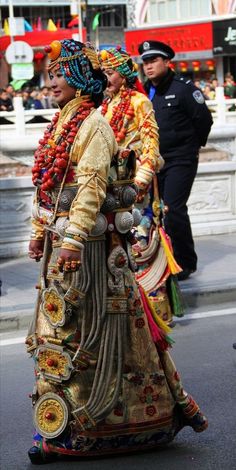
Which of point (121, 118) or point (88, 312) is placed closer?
point (88, 312)

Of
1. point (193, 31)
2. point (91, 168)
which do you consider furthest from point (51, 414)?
point (193, 31)

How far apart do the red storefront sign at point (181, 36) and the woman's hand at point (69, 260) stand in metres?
41.6

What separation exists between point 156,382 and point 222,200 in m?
7.45

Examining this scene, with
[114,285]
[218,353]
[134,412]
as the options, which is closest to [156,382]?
[134,412]

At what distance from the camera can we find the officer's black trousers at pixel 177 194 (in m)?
8.69

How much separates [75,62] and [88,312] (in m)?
1.15

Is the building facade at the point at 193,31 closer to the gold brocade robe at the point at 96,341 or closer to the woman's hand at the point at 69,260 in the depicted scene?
the gold brocade robe at the point at 96,341

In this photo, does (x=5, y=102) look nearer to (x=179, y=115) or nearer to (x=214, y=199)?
(x=214, y=199)

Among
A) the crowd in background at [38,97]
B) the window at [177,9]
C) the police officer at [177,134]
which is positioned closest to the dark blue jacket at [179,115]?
the police officer at [177,134]

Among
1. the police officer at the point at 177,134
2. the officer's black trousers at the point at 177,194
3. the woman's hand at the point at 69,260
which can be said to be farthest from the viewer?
the officer's black trousers at the point at 177,194

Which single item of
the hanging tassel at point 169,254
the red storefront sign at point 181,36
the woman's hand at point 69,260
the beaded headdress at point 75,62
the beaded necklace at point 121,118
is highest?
the beaded headdress at point 75,62

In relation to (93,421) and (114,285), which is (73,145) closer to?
(114,285)

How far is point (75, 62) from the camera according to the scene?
487 centimetres

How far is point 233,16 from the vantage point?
4528cm
